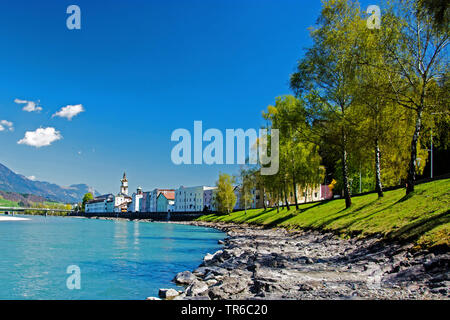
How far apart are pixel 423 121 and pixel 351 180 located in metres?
45.7

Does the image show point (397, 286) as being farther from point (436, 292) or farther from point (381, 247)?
point (381, 247)

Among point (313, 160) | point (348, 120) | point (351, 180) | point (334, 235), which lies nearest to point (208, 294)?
point (334, 235)

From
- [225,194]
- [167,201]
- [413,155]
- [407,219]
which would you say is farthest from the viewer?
[167,201]

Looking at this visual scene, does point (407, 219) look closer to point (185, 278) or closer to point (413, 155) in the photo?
point (413, 155)

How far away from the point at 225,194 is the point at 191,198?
8537 centimetres

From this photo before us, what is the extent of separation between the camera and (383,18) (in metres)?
22.6

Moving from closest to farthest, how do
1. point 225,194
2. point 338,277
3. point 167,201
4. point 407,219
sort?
point 338,277, point 407,219, point 225,194, point 167,201

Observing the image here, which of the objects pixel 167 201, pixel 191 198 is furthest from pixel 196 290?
pixel 167 201

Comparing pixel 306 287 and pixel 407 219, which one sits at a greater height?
pixel 407 219

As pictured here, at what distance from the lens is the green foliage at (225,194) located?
94.2m

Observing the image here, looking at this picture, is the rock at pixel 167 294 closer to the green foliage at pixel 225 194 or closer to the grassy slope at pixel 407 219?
the grassy slope at pixel 407 219

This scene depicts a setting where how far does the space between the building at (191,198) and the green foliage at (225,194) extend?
2586 inches

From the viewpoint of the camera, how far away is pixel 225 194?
309 ft

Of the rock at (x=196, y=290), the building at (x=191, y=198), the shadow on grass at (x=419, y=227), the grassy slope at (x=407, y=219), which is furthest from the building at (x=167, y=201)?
the rock at (x=196, y=290)
